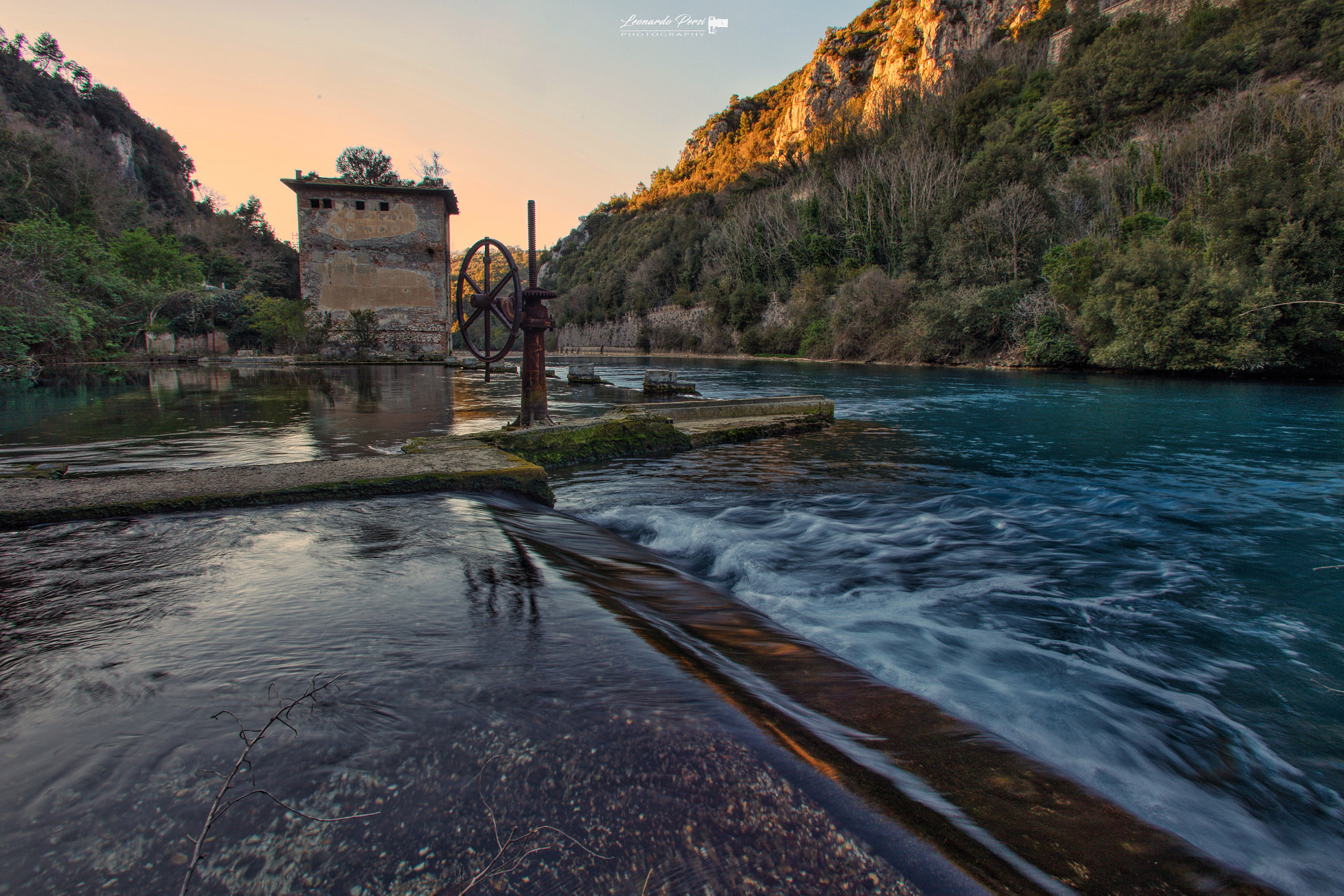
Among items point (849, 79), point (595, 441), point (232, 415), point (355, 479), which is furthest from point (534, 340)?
point (849, 79)

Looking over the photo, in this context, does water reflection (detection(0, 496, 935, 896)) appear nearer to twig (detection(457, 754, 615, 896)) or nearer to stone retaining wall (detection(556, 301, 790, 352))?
twig (detection(457, 754, 615, 896))

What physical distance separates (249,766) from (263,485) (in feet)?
10.4

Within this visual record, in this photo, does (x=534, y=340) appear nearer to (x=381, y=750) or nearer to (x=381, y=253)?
(x=381, y=750)

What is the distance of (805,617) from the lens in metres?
Result: 3.68

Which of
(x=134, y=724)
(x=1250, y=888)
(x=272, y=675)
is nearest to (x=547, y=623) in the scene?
(x=272, y=675)

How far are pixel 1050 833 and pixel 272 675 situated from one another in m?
2.33

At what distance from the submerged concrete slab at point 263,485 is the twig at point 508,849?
3487 millimetres

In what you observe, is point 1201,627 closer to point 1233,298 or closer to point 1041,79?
point 1233,298

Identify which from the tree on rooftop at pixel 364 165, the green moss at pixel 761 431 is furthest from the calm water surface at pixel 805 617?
the tree on rooftop at pixel 364 165

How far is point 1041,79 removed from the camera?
49281 millimetres

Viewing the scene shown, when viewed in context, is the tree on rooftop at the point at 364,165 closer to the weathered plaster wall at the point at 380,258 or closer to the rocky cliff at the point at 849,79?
the weathered plaster wall at the point at 380,258

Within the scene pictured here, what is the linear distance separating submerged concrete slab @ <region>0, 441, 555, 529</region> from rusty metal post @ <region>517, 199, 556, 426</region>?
1896 mm

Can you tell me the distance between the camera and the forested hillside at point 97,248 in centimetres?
1764

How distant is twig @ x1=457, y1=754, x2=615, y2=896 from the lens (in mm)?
1256
